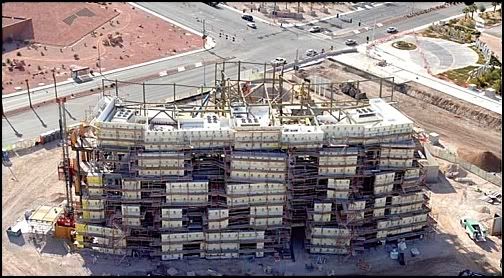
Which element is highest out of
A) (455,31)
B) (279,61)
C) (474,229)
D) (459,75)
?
(455,31)

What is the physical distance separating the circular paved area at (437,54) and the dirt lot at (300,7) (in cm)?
1928

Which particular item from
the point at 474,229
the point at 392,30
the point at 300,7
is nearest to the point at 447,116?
the point at 474,229

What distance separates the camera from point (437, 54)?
113438 millimetres

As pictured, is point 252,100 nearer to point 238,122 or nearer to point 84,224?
point 238,122

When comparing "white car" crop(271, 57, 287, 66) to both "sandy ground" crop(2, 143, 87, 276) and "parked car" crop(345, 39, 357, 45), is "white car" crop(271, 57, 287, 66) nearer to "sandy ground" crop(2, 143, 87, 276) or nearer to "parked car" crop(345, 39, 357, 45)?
"parked car" crop(345, 39, 357, 45)

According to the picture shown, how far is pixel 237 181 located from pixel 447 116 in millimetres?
44950

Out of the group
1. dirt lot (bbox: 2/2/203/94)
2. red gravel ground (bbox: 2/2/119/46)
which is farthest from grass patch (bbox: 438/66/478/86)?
red gravel ground (bbox: 2/2/119/46)

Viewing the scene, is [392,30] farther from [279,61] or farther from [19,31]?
[19,31]

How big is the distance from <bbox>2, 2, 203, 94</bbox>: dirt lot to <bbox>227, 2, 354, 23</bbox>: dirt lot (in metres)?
18.2

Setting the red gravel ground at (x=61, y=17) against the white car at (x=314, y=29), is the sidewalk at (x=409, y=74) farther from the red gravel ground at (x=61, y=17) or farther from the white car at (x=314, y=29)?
the red gravel ground at (x=61, y=17)

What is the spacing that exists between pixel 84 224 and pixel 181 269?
10.0 m

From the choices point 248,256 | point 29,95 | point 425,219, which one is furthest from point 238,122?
point 29,95

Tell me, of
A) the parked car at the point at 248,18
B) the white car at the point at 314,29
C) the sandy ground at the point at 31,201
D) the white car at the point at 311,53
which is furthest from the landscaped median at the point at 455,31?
the sandy ground at the point at 31,201

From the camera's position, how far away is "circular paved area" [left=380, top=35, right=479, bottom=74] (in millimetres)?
109000
